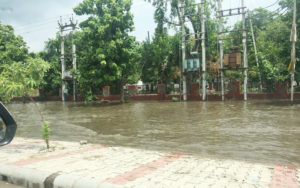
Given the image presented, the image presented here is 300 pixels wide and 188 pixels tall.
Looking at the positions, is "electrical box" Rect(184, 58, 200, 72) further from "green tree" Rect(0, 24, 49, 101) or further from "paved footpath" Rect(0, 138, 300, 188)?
"paved footpath" Rect(0, 138, 300, 188)

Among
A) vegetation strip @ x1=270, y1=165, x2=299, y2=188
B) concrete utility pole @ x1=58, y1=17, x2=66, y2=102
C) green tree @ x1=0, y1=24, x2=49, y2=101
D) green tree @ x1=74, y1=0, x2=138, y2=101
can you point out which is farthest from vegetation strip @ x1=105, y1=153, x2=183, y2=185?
concrete utility pole @ x1=58, y1=17, x2=66, y2=102

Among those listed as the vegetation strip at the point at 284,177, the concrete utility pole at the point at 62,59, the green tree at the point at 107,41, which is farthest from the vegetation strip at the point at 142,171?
the concrete utility pole at the point at 62,59

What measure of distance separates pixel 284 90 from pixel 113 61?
16.6 m

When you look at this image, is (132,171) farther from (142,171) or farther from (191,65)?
(191,65)

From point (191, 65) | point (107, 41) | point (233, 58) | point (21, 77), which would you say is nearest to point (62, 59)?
point (107, 41)

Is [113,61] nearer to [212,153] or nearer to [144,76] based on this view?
[144,76]

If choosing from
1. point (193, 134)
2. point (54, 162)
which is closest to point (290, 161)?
point (193, 134)

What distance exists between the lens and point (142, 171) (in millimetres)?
4230

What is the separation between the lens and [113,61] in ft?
85.1

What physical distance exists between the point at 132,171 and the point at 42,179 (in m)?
1.34

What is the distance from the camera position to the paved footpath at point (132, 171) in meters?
3.60

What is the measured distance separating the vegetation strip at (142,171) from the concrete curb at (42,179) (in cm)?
25

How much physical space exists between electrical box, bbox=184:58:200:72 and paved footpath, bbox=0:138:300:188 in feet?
73.4

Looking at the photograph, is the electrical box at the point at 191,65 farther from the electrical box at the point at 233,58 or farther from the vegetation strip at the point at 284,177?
the vegetation strip at the point at 284,177
